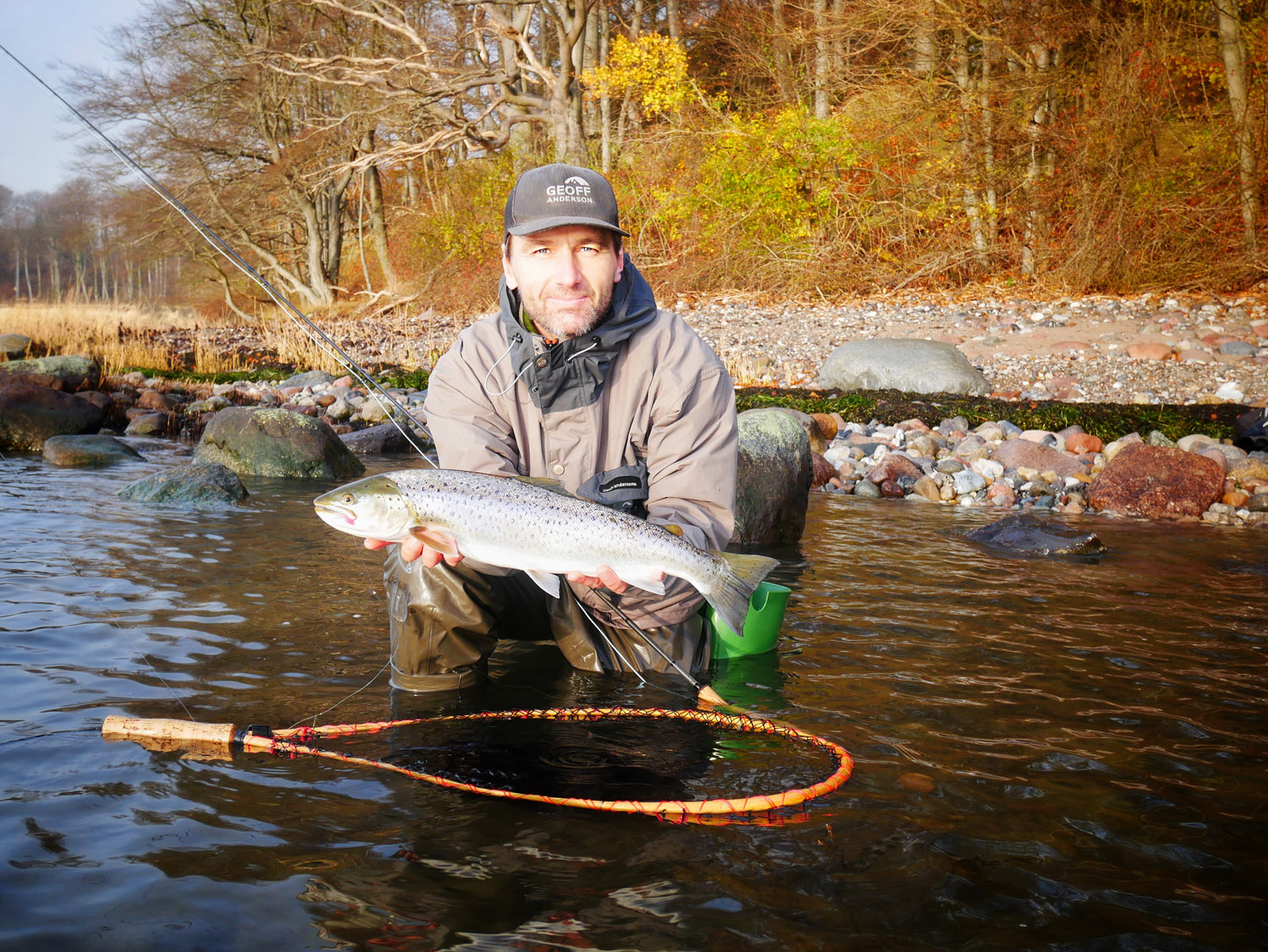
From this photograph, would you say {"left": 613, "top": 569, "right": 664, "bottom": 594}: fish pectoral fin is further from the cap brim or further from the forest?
the forest

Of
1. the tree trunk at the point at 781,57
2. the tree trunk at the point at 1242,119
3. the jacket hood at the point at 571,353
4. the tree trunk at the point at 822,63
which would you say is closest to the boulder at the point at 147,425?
the jacket hood at the point at 571,353

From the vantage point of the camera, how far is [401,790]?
11.5 feet

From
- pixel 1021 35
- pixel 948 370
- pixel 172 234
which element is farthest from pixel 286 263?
pixel 948 370

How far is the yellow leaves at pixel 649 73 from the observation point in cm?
2397

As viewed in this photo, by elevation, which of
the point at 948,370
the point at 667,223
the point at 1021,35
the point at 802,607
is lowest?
the point at 802,607

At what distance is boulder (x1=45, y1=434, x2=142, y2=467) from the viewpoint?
11.1 m

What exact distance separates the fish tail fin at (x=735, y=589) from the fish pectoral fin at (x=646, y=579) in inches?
7.1

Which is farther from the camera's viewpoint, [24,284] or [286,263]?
[24,284]

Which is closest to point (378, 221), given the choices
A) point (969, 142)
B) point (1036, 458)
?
point (969, 142)

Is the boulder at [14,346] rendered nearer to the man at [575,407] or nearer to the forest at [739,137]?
the forest at [739,137]

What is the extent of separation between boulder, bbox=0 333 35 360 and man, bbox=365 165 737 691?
1802cm

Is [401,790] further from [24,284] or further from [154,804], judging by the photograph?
[24,284]

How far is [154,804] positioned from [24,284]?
139 meters

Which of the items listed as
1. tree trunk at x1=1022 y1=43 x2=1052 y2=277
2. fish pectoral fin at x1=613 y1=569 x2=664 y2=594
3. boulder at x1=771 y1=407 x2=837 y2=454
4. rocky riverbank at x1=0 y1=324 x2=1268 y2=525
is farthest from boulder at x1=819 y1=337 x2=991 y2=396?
fish pectoral fin at x1=613 y1=569 x2=664 y2=594
